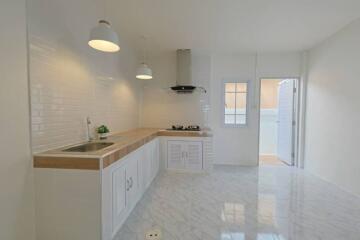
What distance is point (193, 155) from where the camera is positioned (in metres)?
4.21

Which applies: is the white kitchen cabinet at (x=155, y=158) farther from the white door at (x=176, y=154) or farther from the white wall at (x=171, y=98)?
the white wall at (x=171, y=98)

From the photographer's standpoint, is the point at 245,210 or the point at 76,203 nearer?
the point at 76,203

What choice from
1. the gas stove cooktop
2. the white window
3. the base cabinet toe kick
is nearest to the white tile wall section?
the base cabinet toe kick

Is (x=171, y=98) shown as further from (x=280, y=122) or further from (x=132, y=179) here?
(x=280, y=122)

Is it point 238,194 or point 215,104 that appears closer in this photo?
point 238,194

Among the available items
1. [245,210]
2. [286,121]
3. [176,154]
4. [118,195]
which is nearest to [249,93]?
[286,121]

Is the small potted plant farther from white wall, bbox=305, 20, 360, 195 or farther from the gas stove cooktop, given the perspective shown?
white wall, bbox=305, 20, 360, 195

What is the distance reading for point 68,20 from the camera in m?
2.26

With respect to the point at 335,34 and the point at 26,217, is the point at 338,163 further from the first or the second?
the point at 26,217

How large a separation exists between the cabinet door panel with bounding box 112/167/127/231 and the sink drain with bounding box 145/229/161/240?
35 centimetres

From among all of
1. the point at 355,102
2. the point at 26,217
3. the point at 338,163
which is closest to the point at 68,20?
the point at 26,217

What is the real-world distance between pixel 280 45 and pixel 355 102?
178 cm

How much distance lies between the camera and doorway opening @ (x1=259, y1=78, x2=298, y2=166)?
4926mm

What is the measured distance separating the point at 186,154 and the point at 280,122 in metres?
3.02
